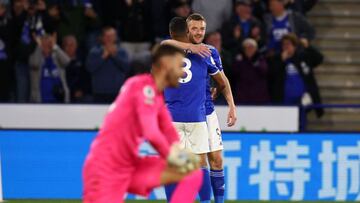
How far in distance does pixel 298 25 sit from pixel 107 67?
11.3ft

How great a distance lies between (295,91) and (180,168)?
31.7ft

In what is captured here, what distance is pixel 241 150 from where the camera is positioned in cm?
1509

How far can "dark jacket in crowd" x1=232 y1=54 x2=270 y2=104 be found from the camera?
55.6 ft

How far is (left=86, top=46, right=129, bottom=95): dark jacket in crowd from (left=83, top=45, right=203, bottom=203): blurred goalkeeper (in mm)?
8738

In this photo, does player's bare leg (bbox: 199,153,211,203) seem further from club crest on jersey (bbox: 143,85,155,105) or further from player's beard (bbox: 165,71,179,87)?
club crest on jersey (bbox: 143,85,155,105)

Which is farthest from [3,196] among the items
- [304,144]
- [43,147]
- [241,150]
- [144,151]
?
[304,144]

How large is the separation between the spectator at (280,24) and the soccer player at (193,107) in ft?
21.4

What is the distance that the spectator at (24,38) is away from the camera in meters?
17.1

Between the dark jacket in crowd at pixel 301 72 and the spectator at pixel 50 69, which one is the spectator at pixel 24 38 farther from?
the dark jacket in crowd at pixel 301 72

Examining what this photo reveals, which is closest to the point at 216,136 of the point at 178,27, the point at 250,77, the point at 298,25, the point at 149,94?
the point at 178,27

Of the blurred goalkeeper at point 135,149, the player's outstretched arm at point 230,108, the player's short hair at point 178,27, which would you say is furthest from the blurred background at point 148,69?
the blurred goalkeeper at point 135,149

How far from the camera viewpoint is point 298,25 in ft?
59.2

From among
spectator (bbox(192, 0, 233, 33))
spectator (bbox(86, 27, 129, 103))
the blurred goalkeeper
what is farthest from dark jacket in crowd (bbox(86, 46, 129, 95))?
the blurred goalkeeper

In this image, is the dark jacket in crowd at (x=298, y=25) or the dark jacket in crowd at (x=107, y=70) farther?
the dark jacket in crowd at (x=298, y=25)
